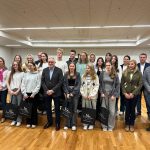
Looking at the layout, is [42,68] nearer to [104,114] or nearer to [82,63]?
[82,63]

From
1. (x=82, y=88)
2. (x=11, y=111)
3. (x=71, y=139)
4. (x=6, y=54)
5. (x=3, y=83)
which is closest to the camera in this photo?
(x=71, y=139)

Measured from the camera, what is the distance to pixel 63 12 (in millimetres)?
6742

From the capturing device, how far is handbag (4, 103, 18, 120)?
468 cm

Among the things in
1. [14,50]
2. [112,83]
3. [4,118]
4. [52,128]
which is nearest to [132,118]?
[112,83]

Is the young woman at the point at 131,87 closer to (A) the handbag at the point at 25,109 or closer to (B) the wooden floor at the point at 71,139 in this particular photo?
(B) the wooden floor at the point at 71,139

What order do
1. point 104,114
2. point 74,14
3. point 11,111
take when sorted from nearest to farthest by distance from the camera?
point 104,114, point 11,111, point 74,14

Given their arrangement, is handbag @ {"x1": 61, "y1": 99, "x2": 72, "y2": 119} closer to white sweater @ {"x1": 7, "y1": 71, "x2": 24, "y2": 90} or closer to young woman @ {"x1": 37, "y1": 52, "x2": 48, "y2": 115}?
young woman @ {"x1": 37, "y1": 52, "x2": 48, "y2": 115}

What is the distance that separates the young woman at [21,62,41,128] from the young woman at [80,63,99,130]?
96cm

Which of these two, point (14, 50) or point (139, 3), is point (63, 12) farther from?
point (14, 50)

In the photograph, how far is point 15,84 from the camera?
15.6ft

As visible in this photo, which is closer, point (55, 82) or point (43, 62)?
point (55, 82)

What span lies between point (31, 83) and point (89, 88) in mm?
1224

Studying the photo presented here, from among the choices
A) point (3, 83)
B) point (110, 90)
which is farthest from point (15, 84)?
point (110, 90)

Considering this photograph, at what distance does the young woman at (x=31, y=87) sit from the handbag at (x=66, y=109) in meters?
0.61
